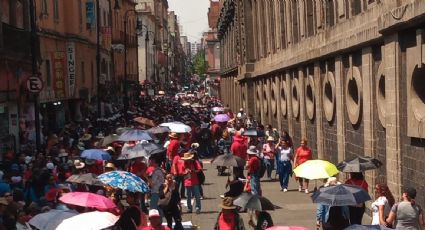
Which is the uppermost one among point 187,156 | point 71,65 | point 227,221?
point 71,65

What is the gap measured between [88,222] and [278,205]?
32.0 ft

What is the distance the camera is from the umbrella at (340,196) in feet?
36.1

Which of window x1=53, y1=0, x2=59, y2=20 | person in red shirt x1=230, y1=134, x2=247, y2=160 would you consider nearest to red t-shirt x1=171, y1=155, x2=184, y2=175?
person in red shirt x1=230, y1=134, x2=247, y2=160

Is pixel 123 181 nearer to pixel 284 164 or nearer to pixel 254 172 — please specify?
pixel 254 172

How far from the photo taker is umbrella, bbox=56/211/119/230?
925cm

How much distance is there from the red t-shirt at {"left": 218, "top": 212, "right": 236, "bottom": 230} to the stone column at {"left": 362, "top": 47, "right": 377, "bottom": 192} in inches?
285

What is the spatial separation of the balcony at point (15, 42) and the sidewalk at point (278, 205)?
7324 millimetres

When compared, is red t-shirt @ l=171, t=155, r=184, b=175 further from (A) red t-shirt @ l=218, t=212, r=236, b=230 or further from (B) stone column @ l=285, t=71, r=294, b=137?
(B) stone column @ l=285, t=71, r=294, b=137

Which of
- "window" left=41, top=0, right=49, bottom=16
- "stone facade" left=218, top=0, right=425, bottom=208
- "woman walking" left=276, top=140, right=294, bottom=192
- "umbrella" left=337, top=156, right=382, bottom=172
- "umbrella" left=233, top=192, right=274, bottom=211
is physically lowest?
"woman walking" left=276, top=140, right=294, bottom=192

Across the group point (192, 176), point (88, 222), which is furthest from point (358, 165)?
point (88, 222)

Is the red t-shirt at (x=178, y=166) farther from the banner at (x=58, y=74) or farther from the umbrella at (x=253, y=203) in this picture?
the banner at (x=58, y=74)

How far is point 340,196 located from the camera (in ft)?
36.4

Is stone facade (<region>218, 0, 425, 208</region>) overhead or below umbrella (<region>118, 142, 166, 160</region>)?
overhead

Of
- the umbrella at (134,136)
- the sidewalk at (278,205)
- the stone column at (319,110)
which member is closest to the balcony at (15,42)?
the umbrella at (134,136)
